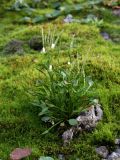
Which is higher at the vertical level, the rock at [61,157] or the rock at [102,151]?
the rock at [102,151]

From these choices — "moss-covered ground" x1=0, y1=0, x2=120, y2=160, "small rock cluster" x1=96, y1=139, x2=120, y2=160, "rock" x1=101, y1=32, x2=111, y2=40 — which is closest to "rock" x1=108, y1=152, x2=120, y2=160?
"small rock cluster" x1=96, y1=139, x2=120, y2=160

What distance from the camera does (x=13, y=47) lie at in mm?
8312

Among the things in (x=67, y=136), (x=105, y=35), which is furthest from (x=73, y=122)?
(x=105, y=35)

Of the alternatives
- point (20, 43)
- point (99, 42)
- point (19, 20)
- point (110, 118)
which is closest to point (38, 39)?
point (20, 43)

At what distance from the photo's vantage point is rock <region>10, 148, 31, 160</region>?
4949mm

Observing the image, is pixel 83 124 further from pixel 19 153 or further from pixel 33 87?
pixel 33 87

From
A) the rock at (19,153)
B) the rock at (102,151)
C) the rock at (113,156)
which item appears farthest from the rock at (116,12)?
the rock at (19,153)

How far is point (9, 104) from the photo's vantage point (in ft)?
20.0

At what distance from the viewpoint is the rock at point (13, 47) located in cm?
824

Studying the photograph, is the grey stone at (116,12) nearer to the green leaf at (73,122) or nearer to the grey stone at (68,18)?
the grey stone at (68,18)

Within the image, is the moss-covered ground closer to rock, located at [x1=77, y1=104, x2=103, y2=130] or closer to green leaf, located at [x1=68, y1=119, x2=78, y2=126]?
rock, located at [x1=77, y1=104, x2=103, y2=130]

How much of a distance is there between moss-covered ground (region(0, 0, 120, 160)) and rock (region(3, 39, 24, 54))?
137mm

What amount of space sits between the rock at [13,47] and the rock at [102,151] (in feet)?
11.0

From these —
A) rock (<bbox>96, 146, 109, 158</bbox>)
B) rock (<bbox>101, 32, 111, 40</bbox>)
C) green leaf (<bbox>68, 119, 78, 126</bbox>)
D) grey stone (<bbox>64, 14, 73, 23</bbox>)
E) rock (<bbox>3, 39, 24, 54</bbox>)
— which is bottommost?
rock (<bbox>101, 32, 111, 40</bbox>)
